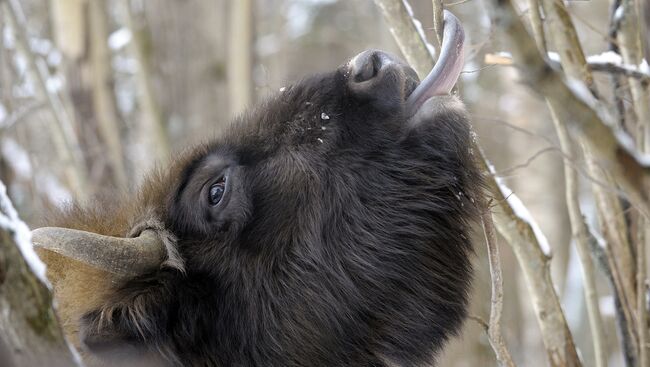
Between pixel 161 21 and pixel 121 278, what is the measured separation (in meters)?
6.63

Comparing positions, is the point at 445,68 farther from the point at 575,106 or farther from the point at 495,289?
the point at 575,106

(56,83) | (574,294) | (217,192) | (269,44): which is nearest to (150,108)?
(56,83)

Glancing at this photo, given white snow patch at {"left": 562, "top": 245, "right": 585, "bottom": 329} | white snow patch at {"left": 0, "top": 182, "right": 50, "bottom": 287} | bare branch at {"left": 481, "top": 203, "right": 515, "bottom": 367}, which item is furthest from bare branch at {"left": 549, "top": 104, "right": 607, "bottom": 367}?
white snow patch at {"left": 562, "top": 245, "right": 585, "bottom": 329}

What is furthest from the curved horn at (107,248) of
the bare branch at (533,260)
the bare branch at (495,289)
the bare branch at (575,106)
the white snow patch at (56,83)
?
the white snow patch at (56,83)

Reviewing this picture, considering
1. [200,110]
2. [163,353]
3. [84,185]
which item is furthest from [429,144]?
[200,110]

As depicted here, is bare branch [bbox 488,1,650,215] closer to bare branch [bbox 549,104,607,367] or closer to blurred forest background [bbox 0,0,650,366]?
bare branch [bbox 549,104,607,367]

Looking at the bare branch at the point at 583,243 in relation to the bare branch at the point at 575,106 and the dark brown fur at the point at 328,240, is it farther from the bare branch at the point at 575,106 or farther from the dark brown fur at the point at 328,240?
the bare branch at the point at 575,106

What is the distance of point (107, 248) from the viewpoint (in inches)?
119

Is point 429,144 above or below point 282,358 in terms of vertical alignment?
above

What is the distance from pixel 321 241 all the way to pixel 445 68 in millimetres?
803

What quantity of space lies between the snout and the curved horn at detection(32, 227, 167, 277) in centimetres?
95

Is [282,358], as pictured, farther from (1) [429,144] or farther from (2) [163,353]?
(1) [429,144]

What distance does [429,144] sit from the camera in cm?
323

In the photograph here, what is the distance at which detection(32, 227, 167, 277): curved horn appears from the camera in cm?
287
